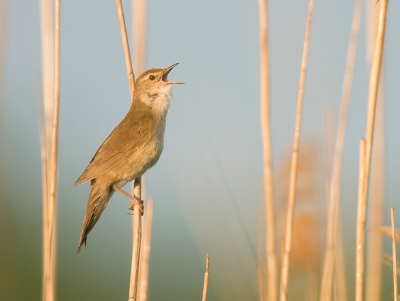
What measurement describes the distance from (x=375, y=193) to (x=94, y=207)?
1468mm

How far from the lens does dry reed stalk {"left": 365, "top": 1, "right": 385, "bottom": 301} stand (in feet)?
9.57

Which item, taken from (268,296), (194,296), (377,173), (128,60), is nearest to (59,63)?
(128,60)

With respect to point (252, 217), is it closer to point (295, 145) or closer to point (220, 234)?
point (220, 234)

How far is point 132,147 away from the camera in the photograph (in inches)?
131

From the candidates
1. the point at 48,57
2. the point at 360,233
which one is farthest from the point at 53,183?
the point at 360,233

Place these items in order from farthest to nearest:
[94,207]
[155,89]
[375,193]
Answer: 1. [155,89]
2. [94,207]
3. [375,193]

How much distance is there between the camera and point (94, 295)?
648cm

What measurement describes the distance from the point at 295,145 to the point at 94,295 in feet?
15.5

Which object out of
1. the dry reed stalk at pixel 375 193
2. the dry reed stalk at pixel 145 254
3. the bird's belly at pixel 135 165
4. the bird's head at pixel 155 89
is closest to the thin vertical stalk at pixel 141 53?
the dry reed stalk at pixel 145 254

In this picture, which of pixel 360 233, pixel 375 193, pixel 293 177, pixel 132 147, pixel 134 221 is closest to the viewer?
pixel 360 233

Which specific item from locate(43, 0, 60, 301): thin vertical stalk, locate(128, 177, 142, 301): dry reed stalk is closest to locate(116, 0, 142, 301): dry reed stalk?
locate(128, 177, 142, 301): dry reed stalk

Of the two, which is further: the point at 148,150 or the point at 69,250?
the point at 69,250

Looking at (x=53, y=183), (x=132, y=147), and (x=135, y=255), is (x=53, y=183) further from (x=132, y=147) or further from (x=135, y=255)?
(x=132, y=147)

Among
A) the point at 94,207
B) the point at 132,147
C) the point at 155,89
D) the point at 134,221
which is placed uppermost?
the point at 155,89
